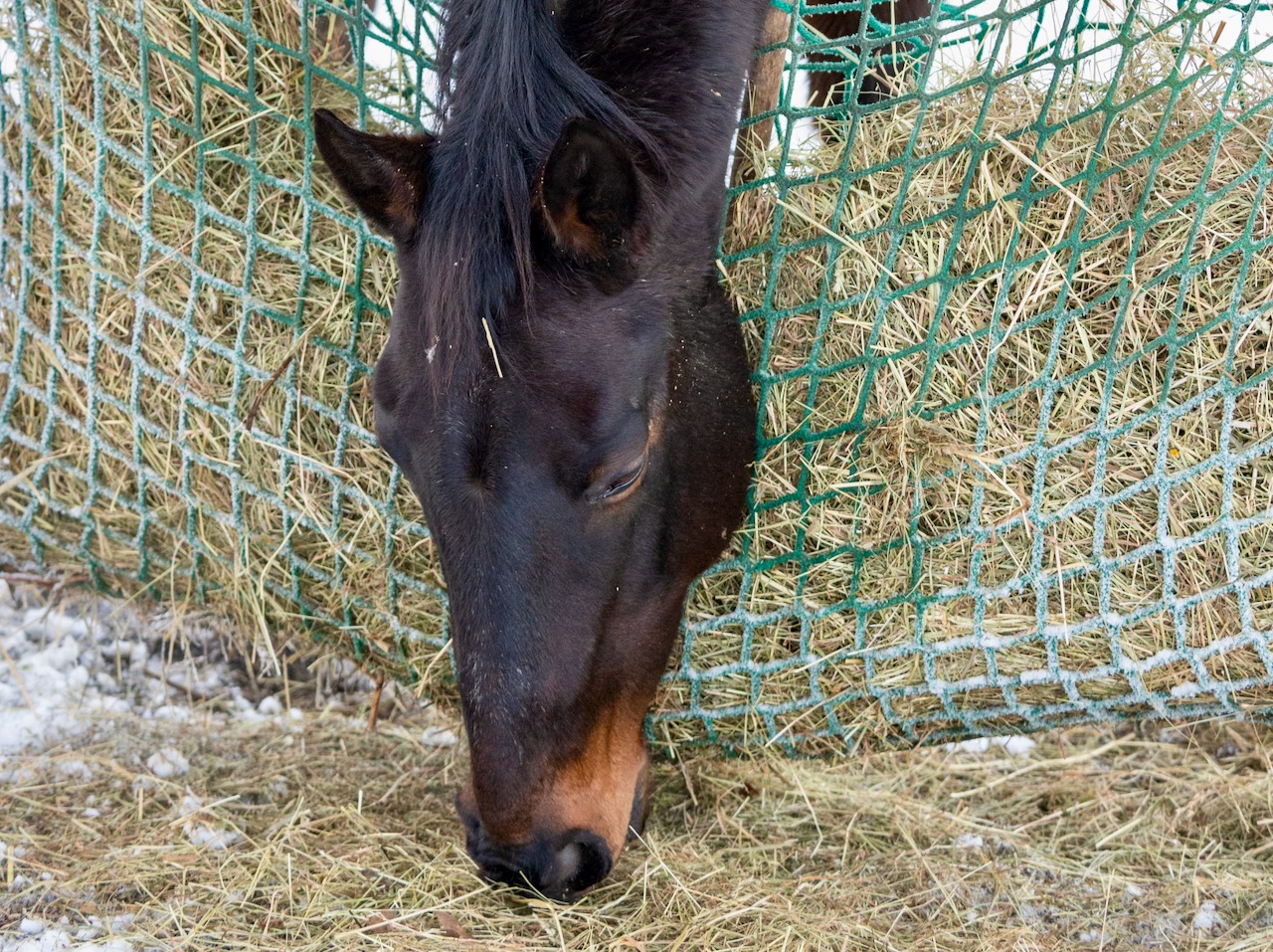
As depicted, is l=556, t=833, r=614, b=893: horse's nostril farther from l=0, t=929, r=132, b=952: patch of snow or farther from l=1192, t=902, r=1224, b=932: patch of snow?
l=1192, t=902, r=1224, b=932: patch of snow

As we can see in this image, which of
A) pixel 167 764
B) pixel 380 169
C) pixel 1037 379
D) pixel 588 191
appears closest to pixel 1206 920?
pixel 1037 379

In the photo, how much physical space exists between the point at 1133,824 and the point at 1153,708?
48 centimetres

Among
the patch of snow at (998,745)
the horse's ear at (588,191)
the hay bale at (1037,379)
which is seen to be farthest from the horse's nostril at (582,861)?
the patch of snow at (998,745)

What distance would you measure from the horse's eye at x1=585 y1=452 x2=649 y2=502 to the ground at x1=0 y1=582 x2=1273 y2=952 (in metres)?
0.80

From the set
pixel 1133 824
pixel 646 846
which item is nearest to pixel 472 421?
pixel 646 846

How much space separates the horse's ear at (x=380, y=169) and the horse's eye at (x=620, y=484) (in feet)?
1.88

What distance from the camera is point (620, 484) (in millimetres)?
1832

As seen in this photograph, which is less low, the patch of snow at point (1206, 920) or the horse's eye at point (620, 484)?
the horse's eye at point (620, 484)

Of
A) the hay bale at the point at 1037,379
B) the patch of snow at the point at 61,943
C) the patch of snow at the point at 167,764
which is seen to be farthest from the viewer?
the patch of snow at the point at 167,764

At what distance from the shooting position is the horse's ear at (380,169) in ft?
6.07

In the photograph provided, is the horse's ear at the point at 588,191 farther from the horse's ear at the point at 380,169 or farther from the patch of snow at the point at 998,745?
the patch of snow at the point at 998,745

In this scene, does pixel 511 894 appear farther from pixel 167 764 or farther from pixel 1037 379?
pixel 1037 379

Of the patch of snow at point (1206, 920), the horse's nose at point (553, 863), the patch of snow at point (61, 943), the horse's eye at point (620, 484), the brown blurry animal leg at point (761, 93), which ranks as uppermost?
the brown blurry animal leg at point (761, 93)

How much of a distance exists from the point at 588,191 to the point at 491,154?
0.19 m
